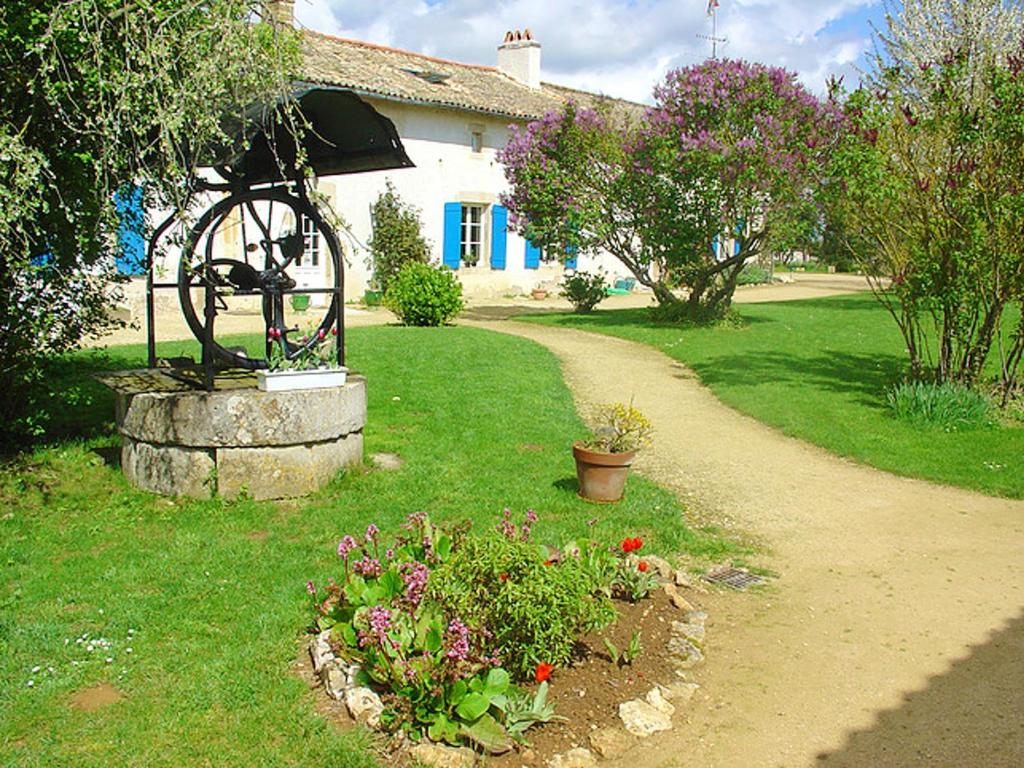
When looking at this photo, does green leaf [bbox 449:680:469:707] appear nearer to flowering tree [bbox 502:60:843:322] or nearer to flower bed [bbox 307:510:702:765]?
flower bed [bbox 307:510:702:765]

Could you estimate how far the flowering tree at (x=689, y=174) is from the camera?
1617 cm

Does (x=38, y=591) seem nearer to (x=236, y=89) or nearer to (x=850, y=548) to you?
(x=236, y=89)

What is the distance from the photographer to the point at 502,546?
4.08 metres

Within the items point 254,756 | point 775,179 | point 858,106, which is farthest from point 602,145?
point 254,756

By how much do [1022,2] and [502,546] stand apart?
20.6 metres

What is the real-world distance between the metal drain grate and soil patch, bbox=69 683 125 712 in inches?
128

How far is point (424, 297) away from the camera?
1622 cm

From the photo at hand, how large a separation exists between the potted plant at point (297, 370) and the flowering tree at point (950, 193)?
6.27 meters

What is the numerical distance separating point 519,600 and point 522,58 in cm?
2641

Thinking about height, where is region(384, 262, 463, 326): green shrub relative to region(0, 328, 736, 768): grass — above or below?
above

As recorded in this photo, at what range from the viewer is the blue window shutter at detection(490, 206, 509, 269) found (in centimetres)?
2395

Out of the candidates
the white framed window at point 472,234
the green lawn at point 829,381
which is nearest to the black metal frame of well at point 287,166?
the green lawn at point 829,381

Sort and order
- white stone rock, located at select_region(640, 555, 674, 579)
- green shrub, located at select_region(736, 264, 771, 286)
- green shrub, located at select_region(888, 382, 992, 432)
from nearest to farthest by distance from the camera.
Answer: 1. white stone rock, located at select_region(640, 555, 674, 579)
2. green shrub, located at select_region(888, 382, 992, 432)
3. green shrub, located at select_region(736, 264, 771, 286)

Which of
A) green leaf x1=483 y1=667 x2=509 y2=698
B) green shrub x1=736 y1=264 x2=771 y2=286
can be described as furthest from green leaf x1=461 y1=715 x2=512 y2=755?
green shrub x1=736 y1=264 x2=771 y2=286
